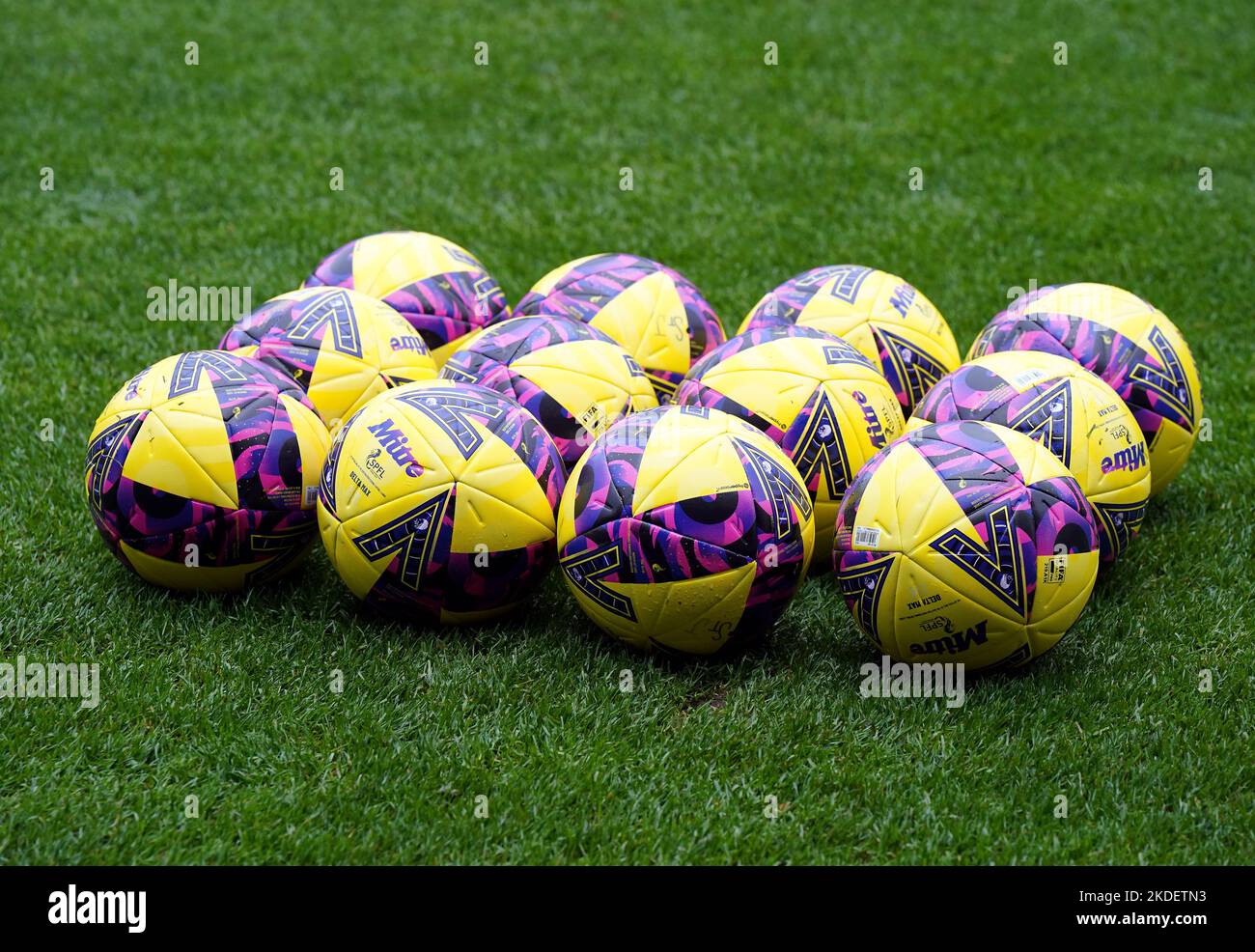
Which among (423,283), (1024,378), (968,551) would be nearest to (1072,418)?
(1024,378)

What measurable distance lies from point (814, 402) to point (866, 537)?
0.87 metres

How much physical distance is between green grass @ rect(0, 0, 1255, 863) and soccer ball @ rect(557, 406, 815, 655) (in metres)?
0.26

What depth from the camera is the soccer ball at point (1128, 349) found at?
20.7ft

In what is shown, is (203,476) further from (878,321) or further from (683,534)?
(878,321)

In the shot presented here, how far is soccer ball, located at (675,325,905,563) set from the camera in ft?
19.1

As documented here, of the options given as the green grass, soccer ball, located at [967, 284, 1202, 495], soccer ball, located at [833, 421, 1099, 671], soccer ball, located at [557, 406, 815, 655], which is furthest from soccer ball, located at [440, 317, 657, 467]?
soccer ball, located at [967, 284, 1202, 495]

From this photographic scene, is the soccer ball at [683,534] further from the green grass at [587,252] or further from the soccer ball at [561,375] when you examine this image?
the soccer ball at [561,375]

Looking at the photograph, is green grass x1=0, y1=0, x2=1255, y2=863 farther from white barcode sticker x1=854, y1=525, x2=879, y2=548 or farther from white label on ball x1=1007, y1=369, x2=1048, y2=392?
white label on ball x1=1007, y1=369, x2=1048, y2=392

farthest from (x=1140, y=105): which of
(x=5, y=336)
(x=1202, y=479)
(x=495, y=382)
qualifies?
(x=5, y=336)

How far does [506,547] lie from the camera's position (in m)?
5.36

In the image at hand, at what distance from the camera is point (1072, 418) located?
5684 mm
